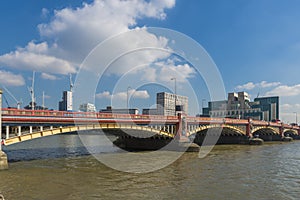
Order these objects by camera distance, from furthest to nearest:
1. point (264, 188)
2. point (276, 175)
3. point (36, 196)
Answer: point (276, 175) → point (264, 188) → point (36, 196)

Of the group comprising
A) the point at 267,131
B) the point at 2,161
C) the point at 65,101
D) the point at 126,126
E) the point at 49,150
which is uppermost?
the point at 65,101

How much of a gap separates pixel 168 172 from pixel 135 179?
5.72 meters

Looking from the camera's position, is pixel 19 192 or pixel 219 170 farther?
pixel 219 170

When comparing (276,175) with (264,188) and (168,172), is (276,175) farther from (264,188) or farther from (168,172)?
(168,172)

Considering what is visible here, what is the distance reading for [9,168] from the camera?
30.4m

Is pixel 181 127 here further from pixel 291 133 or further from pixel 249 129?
pixel 291 133

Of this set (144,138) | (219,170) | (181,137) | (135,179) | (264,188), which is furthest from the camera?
(144,138)

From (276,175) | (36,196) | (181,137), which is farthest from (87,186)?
(181,137)

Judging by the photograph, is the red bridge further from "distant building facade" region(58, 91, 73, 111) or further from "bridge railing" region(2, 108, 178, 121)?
"distant building facade" region(58, 91, 73, 111)

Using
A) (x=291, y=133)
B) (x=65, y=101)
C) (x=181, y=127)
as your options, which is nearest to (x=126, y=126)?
(x=181, y=127)

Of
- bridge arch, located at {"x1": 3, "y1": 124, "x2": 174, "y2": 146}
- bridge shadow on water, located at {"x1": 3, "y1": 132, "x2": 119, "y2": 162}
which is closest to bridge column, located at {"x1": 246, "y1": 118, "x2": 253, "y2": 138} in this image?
bridge arch, located at {"x1": 3, "y1": 124, "x2": 174, "y2": 146}

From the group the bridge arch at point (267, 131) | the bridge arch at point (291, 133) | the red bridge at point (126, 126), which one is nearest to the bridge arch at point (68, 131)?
the red bridge at point (126, 126)

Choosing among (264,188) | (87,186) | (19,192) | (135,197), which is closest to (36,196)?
(19,192)

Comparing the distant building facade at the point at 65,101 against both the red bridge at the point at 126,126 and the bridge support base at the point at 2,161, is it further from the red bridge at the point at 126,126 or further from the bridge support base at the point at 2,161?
the bridge support base at the point at 2,161
